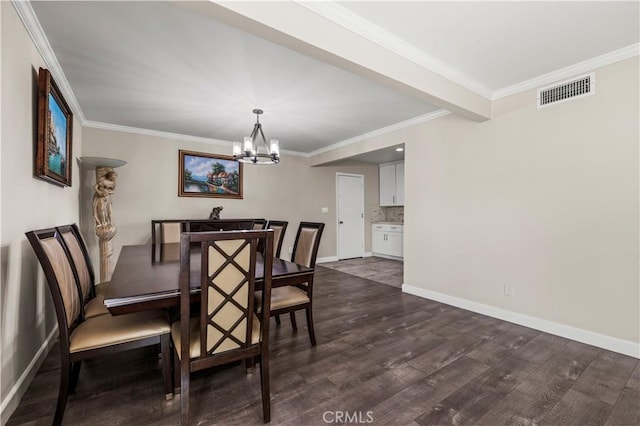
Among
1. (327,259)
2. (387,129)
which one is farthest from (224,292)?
(327,259)

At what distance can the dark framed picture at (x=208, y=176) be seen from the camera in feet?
15.0

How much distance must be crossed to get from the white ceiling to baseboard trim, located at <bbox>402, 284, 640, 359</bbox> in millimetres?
2253

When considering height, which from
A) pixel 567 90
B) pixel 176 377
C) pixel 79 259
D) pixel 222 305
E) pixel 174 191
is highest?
pixel 567 90

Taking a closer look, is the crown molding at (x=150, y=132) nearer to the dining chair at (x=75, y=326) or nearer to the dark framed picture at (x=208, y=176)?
the dark framed picture at (x=208, y=176)

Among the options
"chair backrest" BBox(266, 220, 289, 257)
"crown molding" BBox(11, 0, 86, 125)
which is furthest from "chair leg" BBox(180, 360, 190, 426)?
"crown molding" BBox(11, 0, 86, 125)

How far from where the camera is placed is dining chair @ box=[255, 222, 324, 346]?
2.18 metres

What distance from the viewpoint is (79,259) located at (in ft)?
6.60

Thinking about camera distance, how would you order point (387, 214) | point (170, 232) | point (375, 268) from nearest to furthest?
1. point (170, 232)
2. point (375, 268)
3. point (387, 214)

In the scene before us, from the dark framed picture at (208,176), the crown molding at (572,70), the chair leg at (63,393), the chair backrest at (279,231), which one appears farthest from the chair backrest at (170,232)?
the crown molding at (572,70)

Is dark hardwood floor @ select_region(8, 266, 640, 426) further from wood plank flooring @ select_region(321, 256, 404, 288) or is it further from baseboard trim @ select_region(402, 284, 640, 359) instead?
wood plank flooring @ select_region(321, 256, 404, 288)

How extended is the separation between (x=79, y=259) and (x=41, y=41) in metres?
1.56

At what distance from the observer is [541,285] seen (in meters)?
2.68

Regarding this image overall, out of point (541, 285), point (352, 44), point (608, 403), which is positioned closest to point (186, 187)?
point (352, 44)

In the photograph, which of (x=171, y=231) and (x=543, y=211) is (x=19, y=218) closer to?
(x=171, y=231)
